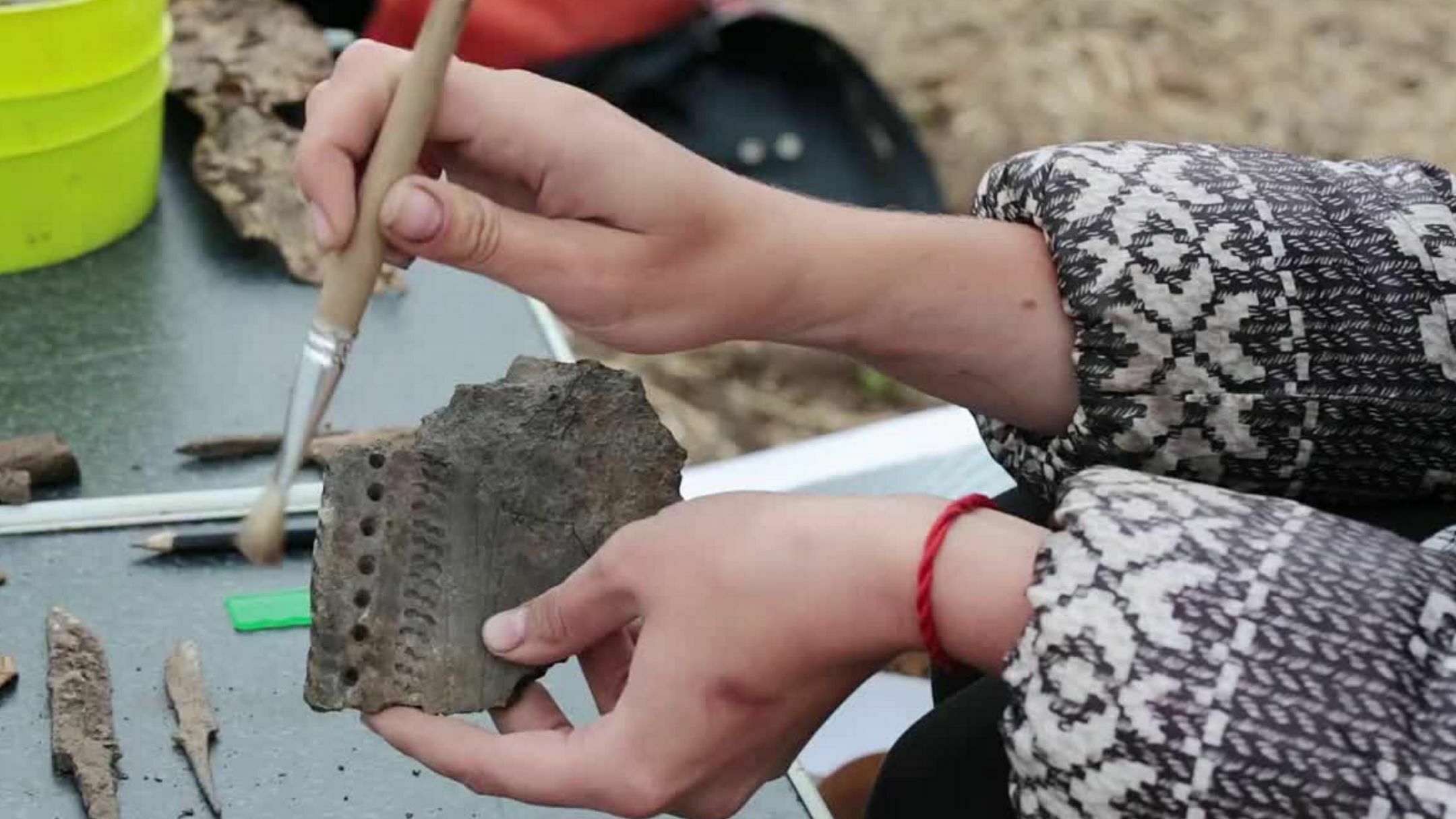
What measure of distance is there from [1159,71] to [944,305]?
275 cm

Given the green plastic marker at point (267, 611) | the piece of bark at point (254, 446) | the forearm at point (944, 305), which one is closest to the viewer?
the forearm at point (944, 305)

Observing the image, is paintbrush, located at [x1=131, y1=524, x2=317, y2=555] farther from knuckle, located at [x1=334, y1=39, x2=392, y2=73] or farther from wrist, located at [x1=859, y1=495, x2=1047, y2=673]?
wrist, located at [x1=859, y1=495, x2=1047, y2=673]

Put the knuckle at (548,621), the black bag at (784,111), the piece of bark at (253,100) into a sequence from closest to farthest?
1. the knuckle at (548,621)
2. the piece of bark at (253,100)
3. the black bag at (784,111)

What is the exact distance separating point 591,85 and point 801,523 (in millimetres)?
1914

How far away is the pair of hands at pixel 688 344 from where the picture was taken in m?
0.87

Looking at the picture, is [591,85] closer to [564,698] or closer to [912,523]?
[564,698]

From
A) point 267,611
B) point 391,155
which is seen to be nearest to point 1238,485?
point 391,155

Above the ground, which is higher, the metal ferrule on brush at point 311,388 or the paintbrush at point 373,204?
the paintbrush at point 373,204

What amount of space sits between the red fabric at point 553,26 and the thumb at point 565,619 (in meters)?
1.65

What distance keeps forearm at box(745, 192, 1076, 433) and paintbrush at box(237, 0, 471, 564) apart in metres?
0.24

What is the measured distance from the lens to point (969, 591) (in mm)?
857

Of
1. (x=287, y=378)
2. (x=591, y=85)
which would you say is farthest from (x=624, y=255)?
(x=591, y=85)

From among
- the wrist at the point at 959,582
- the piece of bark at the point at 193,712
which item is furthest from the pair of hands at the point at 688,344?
the piece of bark at the point at 193,712

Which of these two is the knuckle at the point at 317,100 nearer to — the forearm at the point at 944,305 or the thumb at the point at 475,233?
the thumb at the point at 475,233
